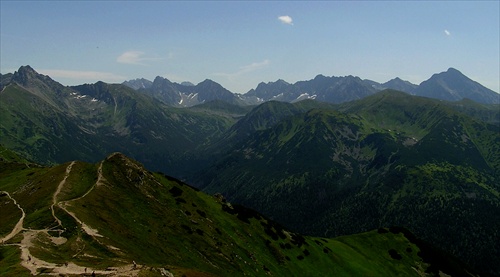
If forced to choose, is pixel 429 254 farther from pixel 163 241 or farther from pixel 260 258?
pixel 163 241

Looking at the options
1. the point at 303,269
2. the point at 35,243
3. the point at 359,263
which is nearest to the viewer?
the point at 35,243

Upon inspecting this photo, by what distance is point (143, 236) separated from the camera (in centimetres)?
9575

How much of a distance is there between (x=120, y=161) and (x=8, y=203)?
1329 inches

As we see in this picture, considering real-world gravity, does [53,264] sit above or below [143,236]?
above

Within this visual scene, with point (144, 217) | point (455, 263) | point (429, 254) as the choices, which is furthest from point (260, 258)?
point (455, 263)

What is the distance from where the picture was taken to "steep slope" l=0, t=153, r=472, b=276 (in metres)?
70.6

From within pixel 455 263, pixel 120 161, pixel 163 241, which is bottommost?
pixel 455 263

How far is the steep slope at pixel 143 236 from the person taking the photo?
7056cm

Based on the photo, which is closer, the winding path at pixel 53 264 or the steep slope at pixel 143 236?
the winding path at pixel 53 264

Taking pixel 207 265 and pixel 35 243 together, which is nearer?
pixel 35 243

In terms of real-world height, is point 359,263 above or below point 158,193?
below

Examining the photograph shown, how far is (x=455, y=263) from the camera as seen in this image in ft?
584

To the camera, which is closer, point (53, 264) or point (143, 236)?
point (53, 264)

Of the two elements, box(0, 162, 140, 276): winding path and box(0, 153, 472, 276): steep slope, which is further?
box(0, 153, 472, 276): steep slope
